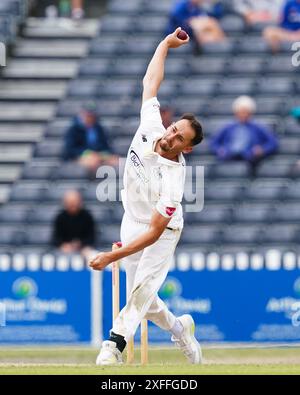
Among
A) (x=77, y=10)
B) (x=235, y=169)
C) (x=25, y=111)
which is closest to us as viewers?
(x=235, y=169)

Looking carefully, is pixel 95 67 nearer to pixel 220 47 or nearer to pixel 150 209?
pixel 220 47

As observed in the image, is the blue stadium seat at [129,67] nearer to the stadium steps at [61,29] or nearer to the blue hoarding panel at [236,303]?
the stadium steps at [61,29]

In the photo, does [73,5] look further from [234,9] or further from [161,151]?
[161,151]

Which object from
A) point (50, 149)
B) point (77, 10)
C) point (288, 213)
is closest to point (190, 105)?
point (50, 149)

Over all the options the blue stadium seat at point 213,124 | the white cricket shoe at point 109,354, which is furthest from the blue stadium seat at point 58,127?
the white cricket shoe at point 109,354

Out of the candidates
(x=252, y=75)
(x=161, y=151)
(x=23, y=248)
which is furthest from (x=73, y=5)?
(x=161, y=151)

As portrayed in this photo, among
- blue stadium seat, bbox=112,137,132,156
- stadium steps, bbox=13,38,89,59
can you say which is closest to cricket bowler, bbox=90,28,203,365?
blue stadium seat, bbox=112,137,132,156

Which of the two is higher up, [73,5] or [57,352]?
[73,5]

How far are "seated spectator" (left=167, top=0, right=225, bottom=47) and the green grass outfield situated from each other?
17.5 ft

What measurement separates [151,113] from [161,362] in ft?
10.0

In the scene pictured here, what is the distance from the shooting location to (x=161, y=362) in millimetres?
14617
